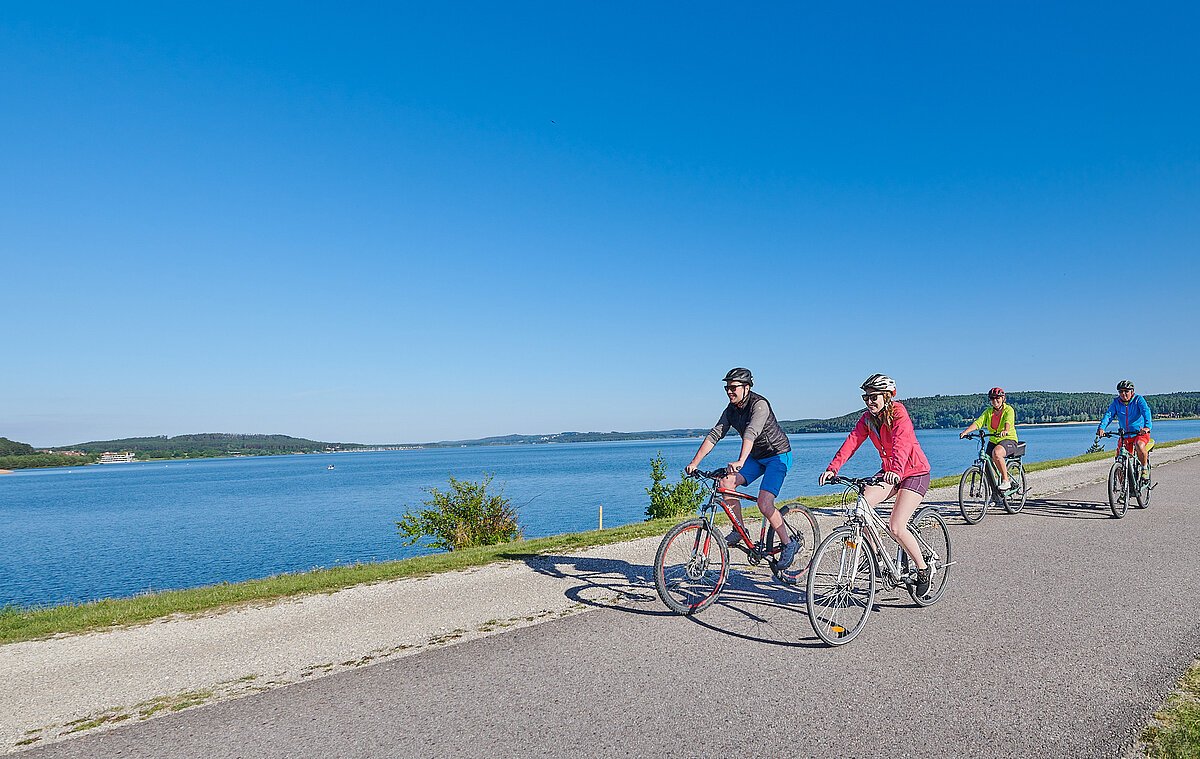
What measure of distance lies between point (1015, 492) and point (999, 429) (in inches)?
50.4

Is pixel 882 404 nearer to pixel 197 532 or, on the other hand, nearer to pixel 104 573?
pixel 104 573

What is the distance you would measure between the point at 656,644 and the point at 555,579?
8.99 ft

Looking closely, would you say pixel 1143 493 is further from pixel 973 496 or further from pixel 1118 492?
pixel 973 496

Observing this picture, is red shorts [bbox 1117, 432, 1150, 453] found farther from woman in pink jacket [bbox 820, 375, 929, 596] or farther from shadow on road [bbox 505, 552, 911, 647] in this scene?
woman in pink jacket [bbox 820, 375, 929, 596]

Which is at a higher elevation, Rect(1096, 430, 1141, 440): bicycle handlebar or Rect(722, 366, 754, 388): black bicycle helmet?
Rect(722, 366, 754, 388): black bicycle helmet

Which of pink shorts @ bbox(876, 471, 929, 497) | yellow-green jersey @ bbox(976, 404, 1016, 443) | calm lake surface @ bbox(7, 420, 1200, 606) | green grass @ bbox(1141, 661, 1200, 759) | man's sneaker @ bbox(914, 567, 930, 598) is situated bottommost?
calm lake surface @ bbox(7, 420, 1200, 606)

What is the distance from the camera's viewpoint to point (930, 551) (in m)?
6.84

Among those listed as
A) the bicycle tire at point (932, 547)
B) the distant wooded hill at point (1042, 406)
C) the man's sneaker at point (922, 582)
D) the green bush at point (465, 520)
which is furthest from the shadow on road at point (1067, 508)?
the distant wooded hill at point (1042, 406)

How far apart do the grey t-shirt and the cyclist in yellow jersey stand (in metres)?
6.64

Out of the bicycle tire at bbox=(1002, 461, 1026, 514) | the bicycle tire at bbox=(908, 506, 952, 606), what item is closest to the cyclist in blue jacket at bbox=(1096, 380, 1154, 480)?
the bicycle tire at bbox=(1002, 461, 1026, 514)

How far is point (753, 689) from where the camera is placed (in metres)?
4.69

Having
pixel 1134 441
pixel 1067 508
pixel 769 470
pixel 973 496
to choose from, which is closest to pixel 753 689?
pixel 769 470

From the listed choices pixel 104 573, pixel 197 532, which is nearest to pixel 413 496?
pixel 197 532

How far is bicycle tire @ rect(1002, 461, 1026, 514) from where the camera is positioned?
12.6 m
